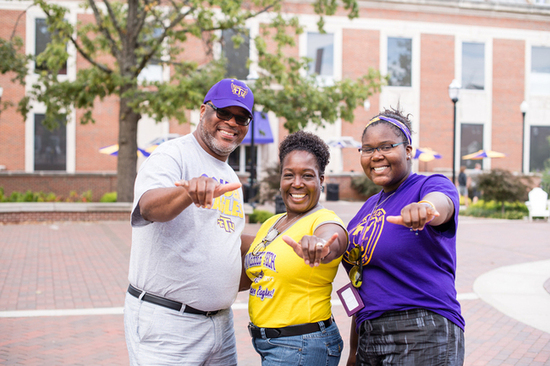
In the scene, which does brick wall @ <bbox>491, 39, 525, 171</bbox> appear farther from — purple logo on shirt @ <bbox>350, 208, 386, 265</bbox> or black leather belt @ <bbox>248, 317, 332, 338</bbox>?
black leather belt @ <bbox>248, 317, 332, 338</bbox>

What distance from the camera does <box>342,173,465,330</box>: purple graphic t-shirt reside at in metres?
2.09

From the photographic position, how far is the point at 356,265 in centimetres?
234

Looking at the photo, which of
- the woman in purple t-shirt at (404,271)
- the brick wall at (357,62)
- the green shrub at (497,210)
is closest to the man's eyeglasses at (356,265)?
the woman in purple t-shirt at (404,271)

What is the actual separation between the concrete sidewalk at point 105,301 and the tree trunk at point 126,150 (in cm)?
369

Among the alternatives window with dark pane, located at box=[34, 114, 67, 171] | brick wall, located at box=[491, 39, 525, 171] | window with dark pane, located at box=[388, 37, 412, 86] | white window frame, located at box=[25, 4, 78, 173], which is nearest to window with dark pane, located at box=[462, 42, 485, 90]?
brick wall, located at box=[491, 39, 525, 171]

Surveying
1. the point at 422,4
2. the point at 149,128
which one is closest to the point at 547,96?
the point at 422,4

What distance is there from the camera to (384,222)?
220 centimetres

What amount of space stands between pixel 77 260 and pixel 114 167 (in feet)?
51.4

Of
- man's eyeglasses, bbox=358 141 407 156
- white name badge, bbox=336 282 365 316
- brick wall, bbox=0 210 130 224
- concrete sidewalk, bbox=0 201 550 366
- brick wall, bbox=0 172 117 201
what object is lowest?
concrete sidewalk, bbox=0 201 550 366

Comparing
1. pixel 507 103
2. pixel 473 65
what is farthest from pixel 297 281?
pixel 507 103

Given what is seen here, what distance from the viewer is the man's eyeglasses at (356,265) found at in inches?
89.8

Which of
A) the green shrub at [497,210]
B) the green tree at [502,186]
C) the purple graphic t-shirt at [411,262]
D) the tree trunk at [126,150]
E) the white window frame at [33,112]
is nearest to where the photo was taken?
the purple graphic t-shirt at [411,262]

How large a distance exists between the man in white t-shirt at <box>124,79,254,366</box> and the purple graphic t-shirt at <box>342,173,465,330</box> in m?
0.69

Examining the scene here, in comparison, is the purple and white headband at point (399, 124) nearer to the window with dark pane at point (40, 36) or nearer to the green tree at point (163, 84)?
the green tree at point (163, 84)
